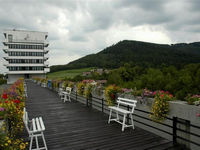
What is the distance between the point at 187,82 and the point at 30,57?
53521 mm

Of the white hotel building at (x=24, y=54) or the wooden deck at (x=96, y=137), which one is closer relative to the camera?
the wooden deck at (x=96, y=137)

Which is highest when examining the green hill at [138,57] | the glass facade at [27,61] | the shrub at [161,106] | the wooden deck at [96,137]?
the green hill at [138,57]

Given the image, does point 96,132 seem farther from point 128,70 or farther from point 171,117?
point 128,70

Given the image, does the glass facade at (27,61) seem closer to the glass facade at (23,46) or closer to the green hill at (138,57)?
the glass facade at (23,46)

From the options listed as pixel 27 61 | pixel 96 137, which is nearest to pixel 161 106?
pixel 96 137

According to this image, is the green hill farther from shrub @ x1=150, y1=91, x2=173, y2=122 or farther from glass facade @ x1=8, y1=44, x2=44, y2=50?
shrub @ x1=150, y1=91, x2=173, y2=122

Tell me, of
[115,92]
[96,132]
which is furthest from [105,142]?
[115,92]

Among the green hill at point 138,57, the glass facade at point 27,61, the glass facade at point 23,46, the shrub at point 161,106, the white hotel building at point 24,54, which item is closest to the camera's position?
the shrub at point 161,106

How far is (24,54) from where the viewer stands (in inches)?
2306

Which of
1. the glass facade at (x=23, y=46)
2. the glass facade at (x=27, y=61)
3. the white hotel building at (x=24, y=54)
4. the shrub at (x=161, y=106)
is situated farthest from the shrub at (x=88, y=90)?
the glass facade at (x=23, y=46)

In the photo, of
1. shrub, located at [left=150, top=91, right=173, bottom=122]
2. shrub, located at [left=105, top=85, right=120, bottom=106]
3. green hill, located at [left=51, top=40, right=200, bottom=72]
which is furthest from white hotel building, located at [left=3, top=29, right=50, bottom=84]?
shrub, located at [left=150, top=91, right=173, bottom=122]

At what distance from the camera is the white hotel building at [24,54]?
5700cm

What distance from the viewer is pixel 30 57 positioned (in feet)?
193

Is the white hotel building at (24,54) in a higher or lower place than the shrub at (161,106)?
higher
